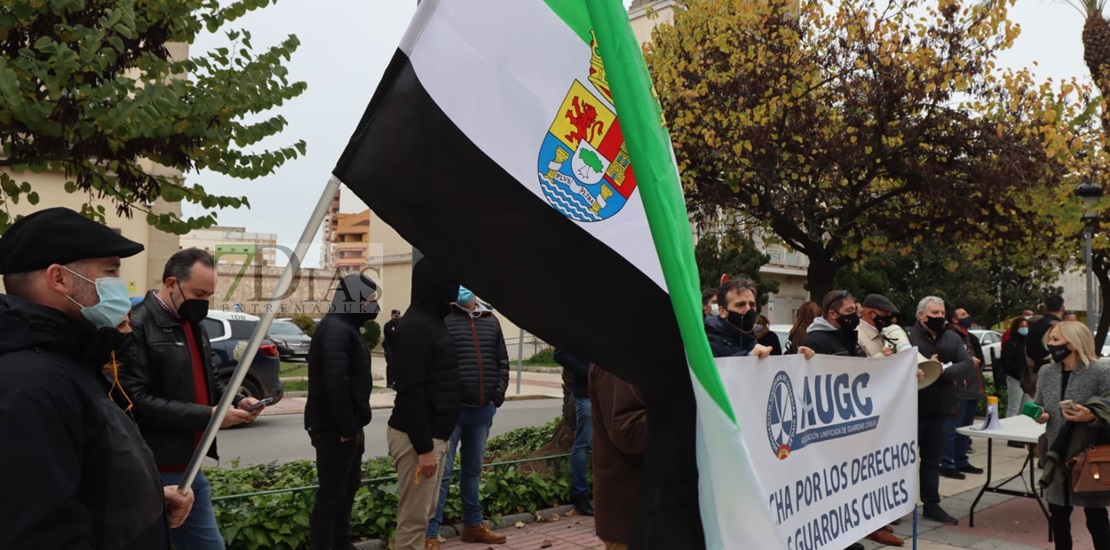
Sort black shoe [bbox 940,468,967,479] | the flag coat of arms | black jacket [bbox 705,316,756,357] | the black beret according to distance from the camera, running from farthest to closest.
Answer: black shoe [bbox 940,468,967,479], black jacket [bbox 705,316,756,357], the flag coat of arms, the black beret

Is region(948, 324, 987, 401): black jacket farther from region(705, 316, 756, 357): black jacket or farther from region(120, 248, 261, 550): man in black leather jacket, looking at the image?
region(120, 248, 261, 550): man in black leather jacket

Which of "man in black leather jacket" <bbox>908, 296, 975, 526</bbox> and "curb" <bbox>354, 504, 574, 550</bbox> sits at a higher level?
"man in black leather jacket" <bbox>908, 296, 975, 526</bbox>

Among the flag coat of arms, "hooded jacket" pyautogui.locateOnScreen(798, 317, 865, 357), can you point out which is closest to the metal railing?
"hooded jacket" pyautogui.locateOnScreen(798, 317, 865, 357)

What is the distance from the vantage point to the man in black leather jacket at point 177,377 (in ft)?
11.5

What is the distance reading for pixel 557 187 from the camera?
2295 millimetres

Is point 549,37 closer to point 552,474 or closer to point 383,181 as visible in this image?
point 383,181

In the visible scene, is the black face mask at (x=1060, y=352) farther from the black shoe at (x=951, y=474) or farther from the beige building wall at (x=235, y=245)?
the beige building wall at (x=235, y=245)

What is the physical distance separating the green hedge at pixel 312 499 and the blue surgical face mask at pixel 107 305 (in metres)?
3.47

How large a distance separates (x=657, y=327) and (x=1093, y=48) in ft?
66.4

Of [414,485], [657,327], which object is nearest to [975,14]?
[414,485]

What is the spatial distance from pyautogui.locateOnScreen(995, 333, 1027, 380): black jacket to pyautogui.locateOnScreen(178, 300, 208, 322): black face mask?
11285 millimetres

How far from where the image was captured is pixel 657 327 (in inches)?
95.8

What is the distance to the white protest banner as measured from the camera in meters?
3.32

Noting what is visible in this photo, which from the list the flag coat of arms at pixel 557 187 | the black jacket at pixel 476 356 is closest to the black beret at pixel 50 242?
the flag coat of arms at pixel 557 187
